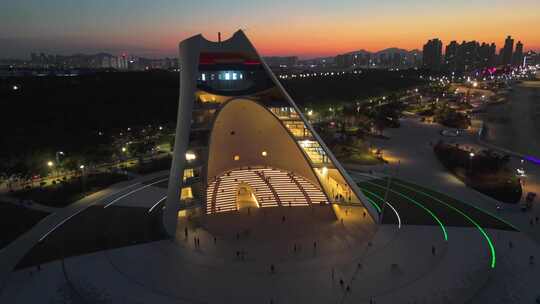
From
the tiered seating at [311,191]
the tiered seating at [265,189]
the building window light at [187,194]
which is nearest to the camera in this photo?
the building window light at [187,194]

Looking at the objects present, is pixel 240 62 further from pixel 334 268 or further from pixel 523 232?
pixel 523 232

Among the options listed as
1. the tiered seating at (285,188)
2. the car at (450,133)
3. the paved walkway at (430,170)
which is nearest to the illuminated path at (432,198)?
the paved walkway at (430,170)

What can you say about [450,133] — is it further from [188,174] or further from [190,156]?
→ [188,174]

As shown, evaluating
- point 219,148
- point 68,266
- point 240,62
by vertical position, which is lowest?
point 68,266

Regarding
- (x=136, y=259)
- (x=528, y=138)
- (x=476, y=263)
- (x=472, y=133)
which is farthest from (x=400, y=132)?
(x=136, y=259)

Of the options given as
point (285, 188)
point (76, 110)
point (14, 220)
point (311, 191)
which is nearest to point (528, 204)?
point (311, 191)

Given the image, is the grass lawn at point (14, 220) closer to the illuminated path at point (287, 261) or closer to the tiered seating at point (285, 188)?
the illuminated path at point (287, 261)

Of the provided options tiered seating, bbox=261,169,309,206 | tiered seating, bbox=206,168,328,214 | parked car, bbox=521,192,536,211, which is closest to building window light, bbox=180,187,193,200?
tiered seating, bbox=206,168,328,214
